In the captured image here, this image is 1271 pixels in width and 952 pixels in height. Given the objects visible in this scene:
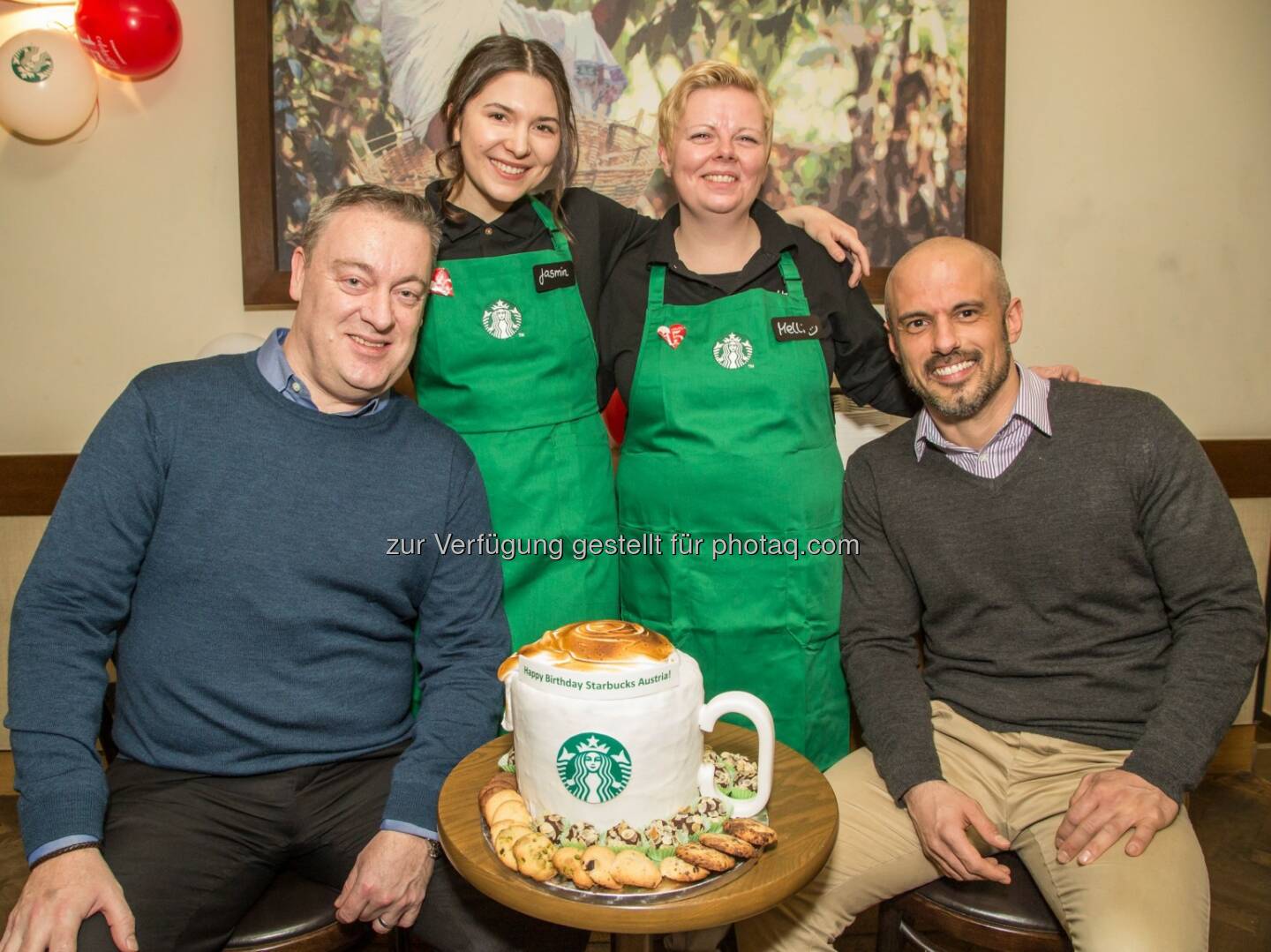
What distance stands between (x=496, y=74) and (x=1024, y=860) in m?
1.79

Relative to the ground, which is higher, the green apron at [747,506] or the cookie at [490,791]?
the green apron at [747,506]

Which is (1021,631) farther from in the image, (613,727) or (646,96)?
(646,96)

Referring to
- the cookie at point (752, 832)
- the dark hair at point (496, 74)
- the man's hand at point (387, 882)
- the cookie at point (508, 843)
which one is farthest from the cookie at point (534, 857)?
the dark hair at point (496, 74)

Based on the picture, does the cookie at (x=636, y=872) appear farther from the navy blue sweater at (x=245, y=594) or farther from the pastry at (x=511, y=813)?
the navy blue sweater at (x=245, y=594)

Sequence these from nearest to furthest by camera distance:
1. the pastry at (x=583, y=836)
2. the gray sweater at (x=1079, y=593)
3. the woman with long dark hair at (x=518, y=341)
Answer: the pastry at (x=583, y=836)
the gray sweater at (x=1079, y=593)
the woman with long dark hair at (x=518, y=341)

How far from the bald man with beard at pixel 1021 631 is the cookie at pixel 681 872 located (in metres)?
0.63

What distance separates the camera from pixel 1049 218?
2.91m

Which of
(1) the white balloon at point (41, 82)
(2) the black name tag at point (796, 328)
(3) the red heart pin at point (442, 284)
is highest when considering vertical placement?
(1) the white balloon at point (41, 82)

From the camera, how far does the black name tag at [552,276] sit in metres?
2.00

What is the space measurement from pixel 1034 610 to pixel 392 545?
119cm

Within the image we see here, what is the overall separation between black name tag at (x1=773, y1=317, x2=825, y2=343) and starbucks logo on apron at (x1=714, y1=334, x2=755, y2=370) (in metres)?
0.07

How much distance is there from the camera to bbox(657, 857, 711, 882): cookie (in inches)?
43.7

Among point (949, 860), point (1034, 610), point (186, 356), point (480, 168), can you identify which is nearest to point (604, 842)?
point (949, 860)

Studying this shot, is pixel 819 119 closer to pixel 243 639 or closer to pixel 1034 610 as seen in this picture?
pixel 1034 610
